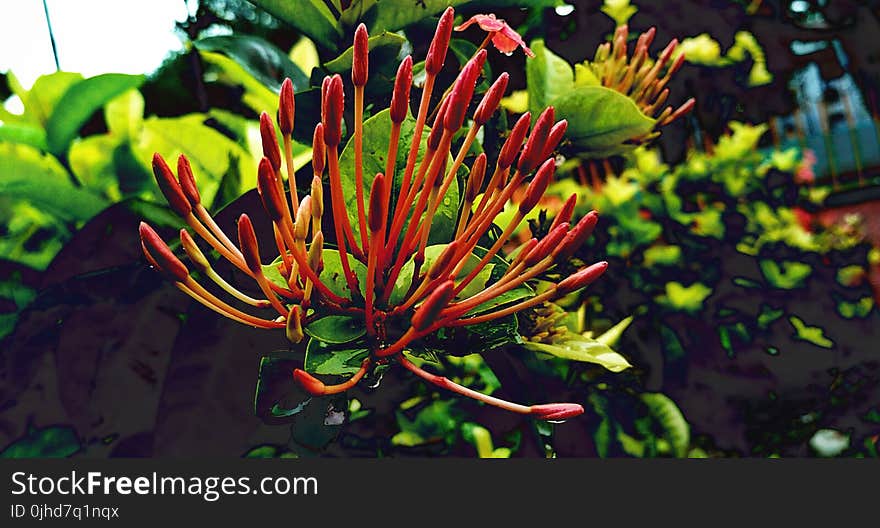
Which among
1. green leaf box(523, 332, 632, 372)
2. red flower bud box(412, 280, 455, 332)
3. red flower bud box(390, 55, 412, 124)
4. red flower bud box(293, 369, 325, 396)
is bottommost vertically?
green leaf box(523, 332, 632, 372)

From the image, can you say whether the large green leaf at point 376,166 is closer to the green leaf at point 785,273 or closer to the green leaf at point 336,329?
the green leaf at point 336,329

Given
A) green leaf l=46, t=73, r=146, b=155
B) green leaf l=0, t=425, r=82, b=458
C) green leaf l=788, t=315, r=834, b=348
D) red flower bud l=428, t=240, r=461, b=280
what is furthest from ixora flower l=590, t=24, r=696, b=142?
green leaf l=788, t=315, r=834, b=348

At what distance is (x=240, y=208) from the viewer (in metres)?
0.41

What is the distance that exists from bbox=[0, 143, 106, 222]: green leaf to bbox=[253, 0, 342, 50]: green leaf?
30 cm

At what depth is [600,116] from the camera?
453 mm

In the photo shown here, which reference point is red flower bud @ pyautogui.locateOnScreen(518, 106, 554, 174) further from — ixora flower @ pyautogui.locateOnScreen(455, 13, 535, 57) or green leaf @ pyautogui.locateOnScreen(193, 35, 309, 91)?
green leaf @ pyautogui.locateOnScreen(193, 35, 309, 91)

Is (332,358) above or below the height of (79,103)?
below

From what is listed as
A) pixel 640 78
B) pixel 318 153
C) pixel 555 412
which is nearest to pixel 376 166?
pixel 318 153

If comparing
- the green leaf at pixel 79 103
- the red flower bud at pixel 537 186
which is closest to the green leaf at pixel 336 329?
the red flower bud at pixel 537 186

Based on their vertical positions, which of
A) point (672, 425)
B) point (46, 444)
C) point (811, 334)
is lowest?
point (811, 334)

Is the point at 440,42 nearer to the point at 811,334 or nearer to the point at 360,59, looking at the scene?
the point at 360,59

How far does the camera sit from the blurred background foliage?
439 mm

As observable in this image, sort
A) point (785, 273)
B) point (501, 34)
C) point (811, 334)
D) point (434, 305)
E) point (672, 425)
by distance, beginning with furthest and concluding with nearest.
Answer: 1. point (785, 273)
2. point (811, 334)
3. point (672, 425)
4. point (501, 34)
5. point (434, 305)

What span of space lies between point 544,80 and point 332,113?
0.25m
